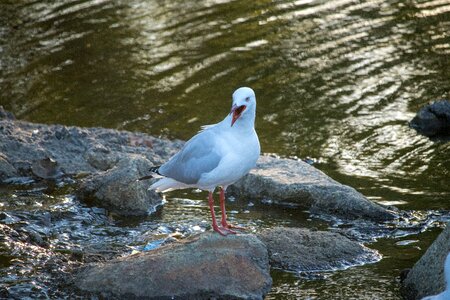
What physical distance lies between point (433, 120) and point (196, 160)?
216 inches

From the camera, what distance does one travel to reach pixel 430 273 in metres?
8.01

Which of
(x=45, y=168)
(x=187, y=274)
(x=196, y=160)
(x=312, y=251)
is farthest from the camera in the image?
(x=45, y=168)

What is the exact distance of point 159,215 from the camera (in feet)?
33.7

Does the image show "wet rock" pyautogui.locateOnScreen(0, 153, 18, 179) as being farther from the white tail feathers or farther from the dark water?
the white tail feathers

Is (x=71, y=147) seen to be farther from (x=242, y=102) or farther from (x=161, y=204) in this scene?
(x=242, y=102)

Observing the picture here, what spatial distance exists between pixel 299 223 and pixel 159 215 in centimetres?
149

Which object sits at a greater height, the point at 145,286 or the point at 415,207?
the point at 145,286

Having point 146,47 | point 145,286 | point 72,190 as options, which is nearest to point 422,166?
point 72,190

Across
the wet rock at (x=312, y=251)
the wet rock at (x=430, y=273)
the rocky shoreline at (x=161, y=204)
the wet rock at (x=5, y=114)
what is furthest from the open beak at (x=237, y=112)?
the wet rock at (x=5, y=114)

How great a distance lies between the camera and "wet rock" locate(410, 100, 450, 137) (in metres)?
12.9

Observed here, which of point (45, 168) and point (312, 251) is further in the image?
point (45, 168)

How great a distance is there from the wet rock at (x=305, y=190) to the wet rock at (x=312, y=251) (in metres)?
0.96

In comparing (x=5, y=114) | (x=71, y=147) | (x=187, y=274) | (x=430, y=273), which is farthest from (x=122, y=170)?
(x=430, y=273)

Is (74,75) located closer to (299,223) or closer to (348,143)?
(348,143)
